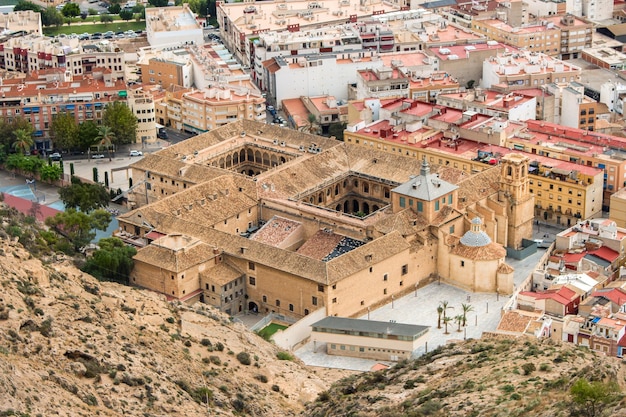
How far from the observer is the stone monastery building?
89125 mm

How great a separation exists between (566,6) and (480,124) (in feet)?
168

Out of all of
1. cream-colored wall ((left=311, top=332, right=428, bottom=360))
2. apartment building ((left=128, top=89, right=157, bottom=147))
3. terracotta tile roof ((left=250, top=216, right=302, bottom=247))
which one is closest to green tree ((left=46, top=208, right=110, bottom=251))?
terracotta tile roof ((left=250, top=216, right=302, bottom=247))

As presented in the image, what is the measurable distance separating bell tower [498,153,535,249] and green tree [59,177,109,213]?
1230 inches

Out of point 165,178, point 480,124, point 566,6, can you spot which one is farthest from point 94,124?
point 566,6

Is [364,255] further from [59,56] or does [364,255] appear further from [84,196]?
[59,56]

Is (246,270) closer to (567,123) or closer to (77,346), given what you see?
(77,346)

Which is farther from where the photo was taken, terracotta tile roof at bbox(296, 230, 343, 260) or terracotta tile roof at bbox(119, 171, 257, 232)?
terracotta tile roof at bbox(119, 171, 257, 232)

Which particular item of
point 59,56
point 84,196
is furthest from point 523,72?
point 59,56

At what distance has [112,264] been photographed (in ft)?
296

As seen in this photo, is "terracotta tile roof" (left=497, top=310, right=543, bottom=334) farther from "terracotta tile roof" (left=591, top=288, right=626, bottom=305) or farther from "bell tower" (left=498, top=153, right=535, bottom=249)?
"bell tower" (left=498, top=153, right=535, bottom=249)

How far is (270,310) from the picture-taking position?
89938 millimetres

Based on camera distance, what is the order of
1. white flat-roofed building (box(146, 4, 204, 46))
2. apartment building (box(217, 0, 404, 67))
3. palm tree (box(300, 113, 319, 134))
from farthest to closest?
1. white flat-roofed building (box(146, 4, 204, 46))
2. apartment building (box(217, 0, 404, 67))
3. palm tree (box(300, 113, 319, 134))

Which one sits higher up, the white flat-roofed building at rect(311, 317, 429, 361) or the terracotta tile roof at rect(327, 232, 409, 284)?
the terracotta tile roof at rect(327, 232, 409, 284)

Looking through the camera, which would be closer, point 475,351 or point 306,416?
point 306,416
